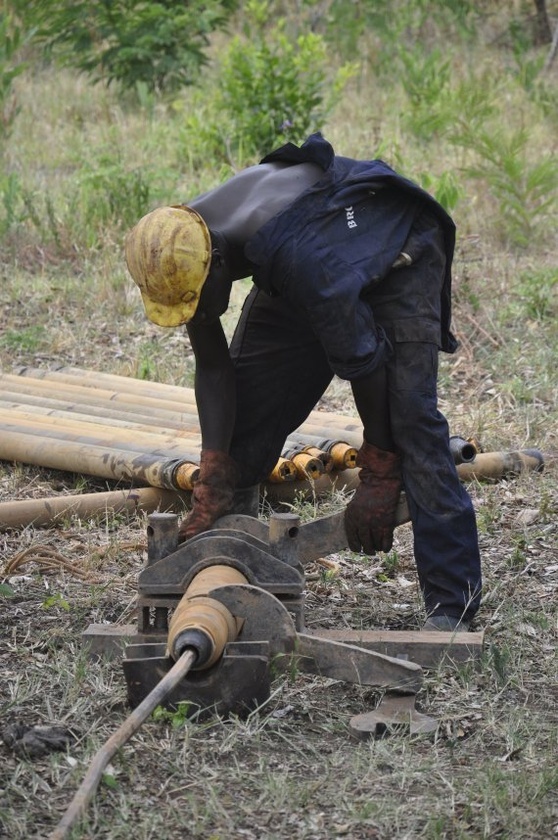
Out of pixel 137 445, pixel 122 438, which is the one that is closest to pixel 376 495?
pixel 137 445

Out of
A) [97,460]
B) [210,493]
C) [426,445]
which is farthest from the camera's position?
[97,460]

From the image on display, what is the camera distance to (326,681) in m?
3.72

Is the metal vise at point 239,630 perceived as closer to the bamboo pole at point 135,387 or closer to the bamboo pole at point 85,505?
the bamboo pole at point 85,505

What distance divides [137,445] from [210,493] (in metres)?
1.56

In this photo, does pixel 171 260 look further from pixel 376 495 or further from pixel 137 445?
pixel 137 445

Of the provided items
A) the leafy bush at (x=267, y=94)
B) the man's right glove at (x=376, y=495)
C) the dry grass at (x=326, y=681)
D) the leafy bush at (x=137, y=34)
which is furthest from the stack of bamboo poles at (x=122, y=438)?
the leafy bush at (x=137, y=34)

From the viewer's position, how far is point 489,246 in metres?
8.70

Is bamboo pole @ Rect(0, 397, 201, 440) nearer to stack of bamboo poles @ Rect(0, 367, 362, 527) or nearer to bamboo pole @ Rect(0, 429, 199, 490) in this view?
stack of bamboo poles @ Rect(0, 367, 362, 527)

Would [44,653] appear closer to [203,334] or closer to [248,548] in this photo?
[248,548]

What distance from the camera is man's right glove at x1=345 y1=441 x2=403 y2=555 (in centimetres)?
386

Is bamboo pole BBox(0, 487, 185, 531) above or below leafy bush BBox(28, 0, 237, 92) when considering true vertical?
below

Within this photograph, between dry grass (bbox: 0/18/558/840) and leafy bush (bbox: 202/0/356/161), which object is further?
leafy bush (bbox: 202/0/356/161)

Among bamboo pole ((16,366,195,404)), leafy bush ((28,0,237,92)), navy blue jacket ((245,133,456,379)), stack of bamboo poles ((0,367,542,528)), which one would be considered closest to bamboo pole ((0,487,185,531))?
stack of bamboo poles ((0,367,542,528))

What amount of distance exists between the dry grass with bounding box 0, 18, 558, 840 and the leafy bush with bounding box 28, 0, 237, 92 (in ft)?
14.9
